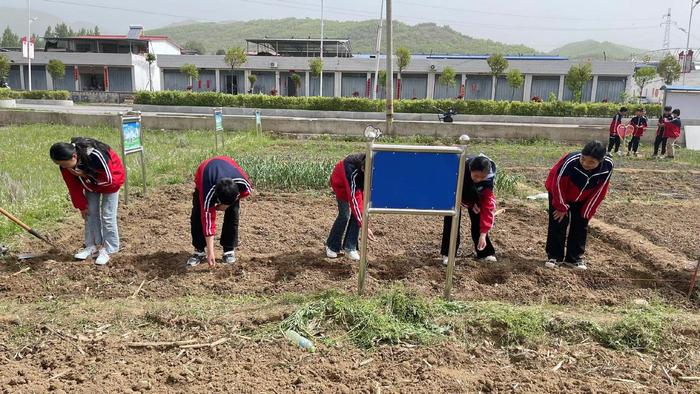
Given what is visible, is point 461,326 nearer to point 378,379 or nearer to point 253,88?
point 378,379

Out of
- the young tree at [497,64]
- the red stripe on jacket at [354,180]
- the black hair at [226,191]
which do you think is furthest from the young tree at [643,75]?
the black hair at [226,191]

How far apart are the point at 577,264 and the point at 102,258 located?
4.36 meters

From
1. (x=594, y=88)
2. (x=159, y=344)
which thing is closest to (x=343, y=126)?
(x=159, y=344)

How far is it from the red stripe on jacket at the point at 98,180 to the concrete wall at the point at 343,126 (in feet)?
40.7

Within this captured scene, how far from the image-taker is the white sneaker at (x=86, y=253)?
4.74 metres

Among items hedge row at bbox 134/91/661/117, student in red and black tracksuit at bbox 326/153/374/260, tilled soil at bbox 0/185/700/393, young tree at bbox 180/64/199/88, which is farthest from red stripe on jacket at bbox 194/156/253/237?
young tree at bbox 180/64/199/88

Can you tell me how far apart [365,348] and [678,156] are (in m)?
14.3

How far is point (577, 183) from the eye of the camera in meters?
4.77

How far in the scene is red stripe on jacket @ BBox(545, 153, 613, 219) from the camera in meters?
4.71

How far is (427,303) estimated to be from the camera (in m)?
3.68

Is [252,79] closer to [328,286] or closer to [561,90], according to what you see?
[561,90]

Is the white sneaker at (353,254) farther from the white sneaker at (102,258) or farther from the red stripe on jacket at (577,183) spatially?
the white sneaker at (102,258)

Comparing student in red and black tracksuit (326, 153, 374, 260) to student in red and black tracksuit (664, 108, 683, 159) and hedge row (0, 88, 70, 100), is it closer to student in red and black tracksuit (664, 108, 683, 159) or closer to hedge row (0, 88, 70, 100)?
student in red and black tracksuit (664, 108, 683, 159)

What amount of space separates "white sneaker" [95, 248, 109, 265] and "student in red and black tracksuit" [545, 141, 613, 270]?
401 cm
